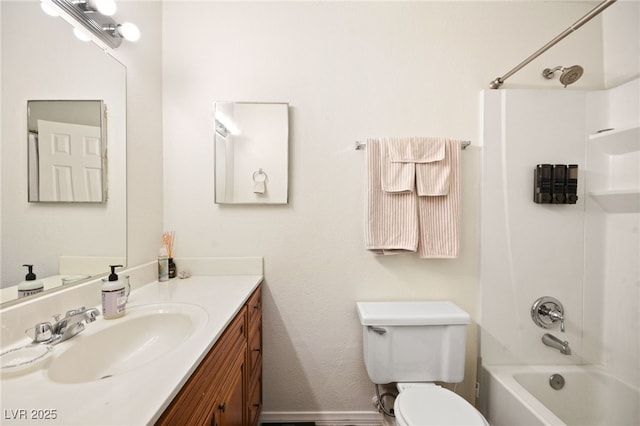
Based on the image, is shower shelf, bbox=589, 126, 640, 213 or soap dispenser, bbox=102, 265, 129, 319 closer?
soap dispenser, bbox=102, 265, 129, 319

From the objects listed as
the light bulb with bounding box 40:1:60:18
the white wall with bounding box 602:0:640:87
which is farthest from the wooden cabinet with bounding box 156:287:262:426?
the white wall with bounding box 602:0:640:87

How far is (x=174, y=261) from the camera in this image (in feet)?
4.60

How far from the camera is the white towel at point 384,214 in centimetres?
133

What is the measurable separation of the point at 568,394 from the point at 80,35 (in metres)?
2.82

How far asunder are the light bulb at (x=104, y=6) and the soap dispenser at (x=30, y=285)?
970 mm

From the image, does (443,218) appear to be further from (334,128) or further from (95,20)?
(95,20)

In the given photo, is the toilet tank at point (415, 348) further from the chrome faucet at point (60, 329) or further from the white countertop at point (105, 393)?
the chrome faucet at point (60, 329)

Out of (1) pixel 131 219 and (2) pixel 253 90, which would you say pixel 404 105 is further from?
(1) pixel 131 219

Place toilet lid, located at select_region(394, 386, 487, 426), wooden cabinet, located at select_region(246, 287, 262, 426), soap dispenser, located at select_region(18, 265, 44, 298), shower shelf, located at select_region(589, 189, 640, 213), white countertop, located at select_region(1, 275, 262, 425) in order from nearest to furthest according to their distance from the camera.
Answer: white countertop, located at select_region(1, 275, 262, 425), soap dispenser, located at select_region(18, 265, 44, 298), toilet lid, located at select_region(394, 386, 487, 426), wooden cabinet, located at select_region(246, 287, 262, 426), shower shelf, located at select_region(589, 189, 640, 213)

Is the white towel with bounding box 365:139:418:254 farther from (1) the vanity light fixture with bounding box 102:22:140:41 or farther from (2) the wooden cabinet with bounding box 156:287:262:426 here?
(1) the vanity light fixture with bounding box 102:22:140:41

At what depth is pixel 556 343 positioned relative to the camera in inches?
52.1

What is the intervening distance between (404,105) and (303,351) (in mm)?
1570

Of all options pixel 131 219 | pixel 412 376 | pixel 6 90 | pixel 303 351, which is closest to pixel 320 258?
pixel 303 351

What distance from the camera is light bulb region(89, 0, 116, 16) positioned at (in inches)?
36.1
